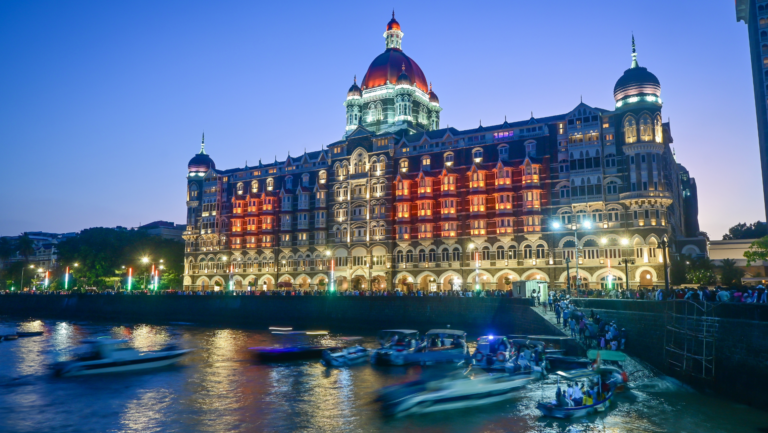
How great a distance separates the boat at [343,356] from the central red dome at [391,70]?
244 ft

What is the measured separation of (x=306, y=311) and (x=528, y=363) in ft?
152

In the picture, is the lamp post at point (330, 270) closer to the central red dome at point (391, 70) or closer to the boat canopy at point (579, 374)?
the central red dome at point (391, 70)

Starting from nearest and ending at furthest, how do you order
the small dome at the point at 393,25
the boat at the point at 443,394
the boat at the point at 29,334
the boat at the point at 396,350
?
the boat at the point at 443,394 → the boat at the point at 396,350 → the boat at the point at 29,334 → the small dome at the point at 393,25

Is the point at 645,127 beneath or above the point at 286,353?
above

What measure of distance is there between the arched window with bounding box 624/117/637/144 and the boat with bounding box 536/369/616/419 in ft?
170

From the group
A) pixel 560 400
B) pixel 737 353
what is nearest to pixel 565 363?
pixel 560 400

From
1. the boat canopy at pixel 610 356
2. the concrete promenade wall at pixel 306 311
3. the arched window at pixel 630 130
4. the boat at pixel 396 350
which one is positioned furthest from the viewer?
the arched window at pixel 630 130

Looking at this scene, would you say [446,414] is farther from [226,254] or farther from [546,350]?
[226,254]

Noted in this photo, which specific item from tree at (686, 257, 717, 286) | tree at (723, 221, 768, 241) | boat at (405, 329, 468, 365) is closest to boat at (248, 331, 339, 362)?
boat at (405, 329, 468, 365)

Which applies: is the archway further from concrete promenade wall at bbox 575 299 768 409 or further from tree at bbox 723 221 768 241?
tree at bbox 723 221 768 241

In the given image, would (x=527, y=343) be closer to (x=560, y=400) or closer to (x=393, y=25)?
(x=560, y=400)

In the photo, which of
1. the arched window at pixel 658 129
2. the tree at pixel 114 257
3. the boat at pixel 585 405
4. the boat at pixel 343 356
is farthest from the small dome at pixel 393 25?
the boat at pixel 585 405

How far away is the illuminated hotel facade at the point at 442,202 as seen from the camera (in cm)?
7681

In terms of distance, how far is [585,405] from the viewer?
96.8ft
